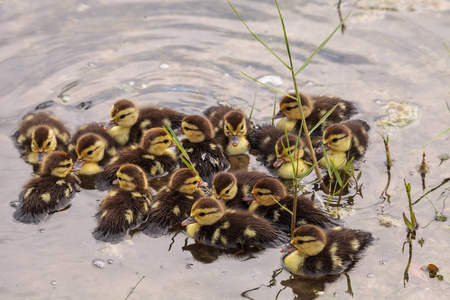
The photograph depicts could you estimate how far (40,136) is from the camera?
5.18 metres

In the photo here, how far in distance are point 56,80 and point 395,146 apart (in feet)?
10.5

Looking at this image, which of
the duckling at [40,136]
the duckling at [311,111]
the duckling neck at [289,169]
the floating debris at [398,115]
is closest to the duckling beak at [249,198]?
the duckling neck at [289,169]

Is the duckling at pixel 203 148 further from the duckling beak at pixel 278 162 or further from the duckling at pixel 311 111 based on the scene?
the duckling at pixel 311 111

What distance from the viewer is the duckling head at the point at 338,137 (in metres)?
5.21

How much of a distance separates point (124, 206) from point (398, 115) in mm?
2709

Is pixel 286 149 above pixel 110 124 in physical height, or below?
above

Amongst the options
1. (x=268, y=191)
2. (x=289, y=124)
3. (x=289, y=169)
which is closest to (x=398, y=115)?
(x=289, y=124)

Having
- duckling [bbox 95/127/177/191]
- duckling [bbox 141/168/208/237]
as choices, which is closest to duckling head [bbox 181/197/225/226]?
duckling [bbox 141/168/208/237]

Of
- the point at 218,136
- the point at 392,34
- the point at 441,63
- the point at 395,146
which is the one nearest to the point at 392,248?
the point at 395,146

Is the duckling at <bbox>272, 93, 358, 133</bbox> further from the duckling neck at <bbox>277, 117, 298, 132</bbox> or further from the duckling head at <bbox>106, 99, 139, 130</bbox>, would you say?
the duckling head at <bbox>106, 99, 139, 130</bbox>

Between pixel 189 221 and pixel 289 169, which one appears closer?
pixel 189 221

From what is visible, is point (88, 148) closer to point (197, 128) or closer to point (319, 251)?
point (197, 128)

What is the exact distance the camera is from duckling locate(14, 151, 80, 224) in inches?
186

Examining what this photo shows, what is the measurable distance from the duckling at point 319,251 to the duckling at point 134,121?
1.87 metres
